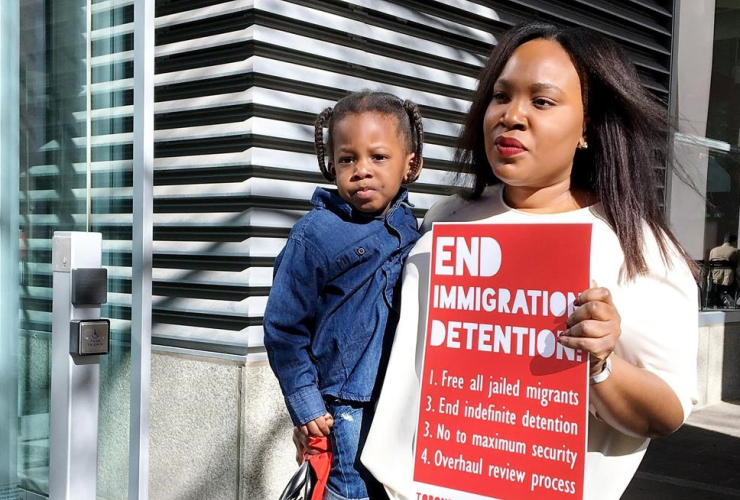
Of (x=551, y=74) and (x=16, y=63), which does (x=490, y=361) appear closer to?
(x=551, y=74)

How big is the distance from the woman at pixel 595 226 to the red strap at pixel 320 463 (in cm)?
27

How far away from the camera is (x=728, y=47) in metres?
9.62

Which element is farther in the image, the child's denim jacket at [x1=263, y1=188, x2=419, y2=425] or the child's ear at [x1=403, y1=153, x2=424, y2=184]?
the child's ear at [x1=403, y1=153, x2=424, y2=184]

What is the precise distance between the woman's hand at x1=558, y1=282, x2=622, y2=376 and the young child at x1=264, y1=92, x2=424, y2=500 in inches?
25.4

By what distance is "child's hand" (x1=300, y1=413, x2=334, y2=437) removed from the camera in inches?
82.6

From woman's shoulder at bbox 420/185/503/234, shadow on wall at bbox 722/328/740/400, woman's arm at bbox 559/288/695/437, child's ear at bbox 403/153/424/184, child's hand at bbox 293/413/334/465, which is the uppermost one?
child's ear at bbox 403/153/424/184

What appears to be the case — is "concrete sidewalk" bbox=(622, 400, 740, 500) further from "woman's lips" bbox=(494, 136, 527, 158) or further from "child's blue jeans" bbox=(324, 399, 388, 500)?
"woman's lips" bbox=(494, 136, 527, 158)

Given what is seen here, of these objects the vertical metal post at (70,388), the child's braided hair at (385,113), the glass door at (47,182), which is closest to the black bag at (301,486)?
the child's braided hair at (385,113)

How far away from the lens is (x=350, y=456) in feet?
6.80

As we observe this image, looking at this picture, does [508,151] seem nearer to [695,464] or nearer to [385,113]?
[385,113]

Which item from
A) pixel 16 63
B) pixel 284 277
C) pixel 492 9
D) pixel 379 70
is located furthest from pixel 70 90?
pixel 492 9

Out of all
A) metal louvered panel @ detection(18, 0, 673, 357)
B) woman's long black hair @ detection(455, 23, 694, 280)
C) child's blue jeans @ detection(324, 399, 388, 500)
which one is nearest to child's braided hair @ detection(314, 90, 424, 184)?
woman's long black hair @ detection(455, 23, 694, 280)

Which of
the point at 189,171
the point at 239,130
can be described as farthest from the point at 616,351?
the point at 189,171

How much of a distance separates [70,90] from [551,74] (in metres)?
2.44
